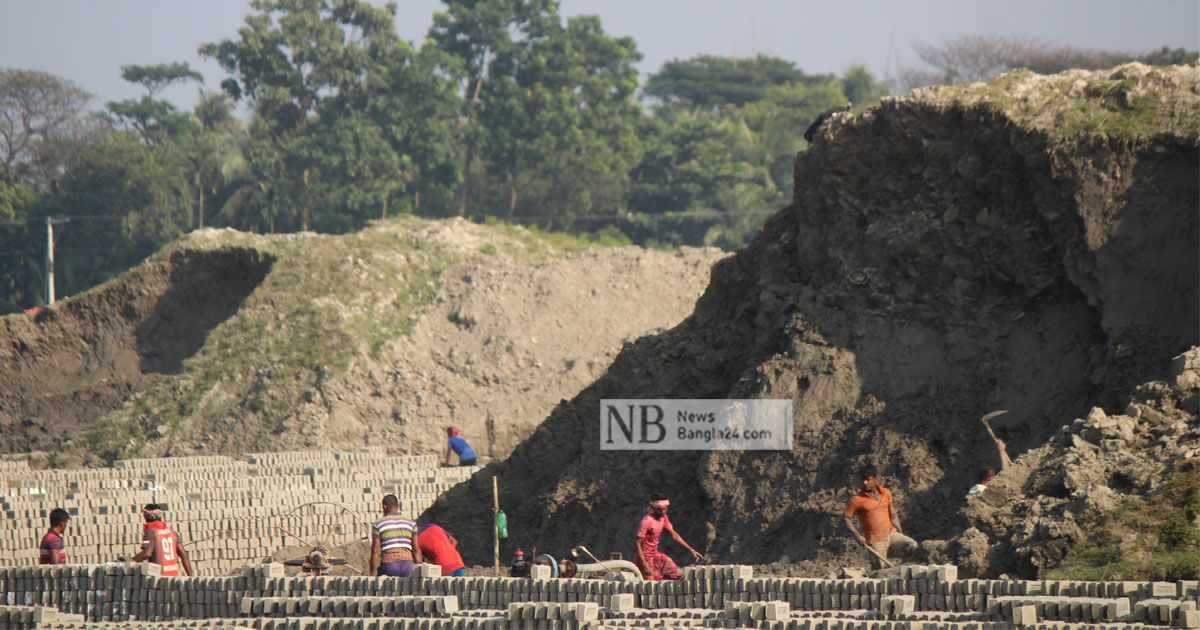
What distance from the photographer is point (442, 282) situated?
35844 millimetres

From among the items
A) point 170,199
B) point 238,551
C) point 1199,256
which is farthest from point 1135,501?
point 170,199

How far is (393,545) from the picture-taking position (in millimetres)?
14211

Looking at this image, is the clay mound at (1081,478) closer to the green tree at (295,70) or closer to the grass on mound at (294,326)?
the grass on mound at (294,326)

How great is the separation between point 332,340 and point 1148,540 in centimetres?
2192

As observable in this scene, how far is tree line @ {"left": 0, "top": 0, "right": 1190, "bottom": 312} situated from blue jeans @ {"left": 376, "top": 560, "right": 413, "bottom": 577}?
39.0 metres

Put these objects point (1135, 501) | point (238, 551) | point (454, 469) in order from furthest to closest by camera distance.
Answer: point (454, 469), point (238, 551), point (1135, 501)

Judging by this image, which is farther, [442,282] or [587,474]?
[442,282]

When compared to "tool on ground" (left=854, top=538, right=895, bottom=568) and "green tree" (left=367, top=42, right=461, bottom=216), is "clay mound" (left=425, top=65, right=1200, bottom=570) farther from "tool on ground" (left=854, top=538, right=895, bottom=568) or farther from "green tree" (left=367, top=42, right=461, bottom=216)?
"green tree" (left=367, top=42, right=461, bottom=216)

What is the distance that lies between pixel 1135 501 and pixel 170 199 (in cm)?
4733

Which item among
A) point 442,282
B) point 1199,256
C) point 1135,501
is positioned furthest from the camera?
point 442,282

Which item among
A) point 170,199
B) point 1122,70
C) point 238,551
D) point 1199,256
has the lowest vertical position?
point 238,551

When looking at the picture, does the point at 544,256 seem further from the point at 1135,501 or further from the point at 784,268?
the point at 1135,501

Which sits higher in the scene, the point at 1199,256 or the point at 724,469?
the point at 1199,256

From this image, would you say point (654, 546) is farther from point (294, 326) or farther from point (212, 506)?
point (294, 326)
